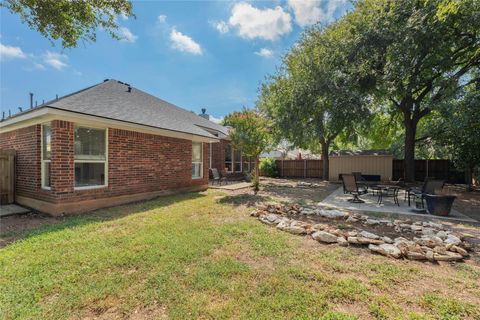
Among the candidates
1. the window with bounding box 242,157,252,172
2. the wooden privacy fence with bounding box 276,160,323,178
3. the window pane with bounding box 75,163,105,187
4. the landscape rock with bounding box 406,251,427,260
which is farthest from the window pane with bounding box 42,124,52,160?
the wooden privacy fence with bounding box 276,160,323,178

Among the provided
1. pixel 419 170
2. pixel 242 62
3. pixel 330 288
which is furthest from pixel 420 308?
pixel 419 170

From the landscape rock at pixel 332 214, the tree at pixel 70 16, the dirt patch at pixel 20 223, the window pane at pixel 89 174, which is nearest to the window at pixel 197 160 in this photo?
the window pane at pixel 89 174

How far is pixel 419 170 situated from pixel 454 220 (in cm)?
1313

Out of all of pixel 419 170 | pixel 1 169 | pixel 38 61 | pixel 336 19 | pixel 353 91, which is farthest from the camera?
pixel 419 170

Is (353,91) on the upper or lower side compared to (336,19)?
lower

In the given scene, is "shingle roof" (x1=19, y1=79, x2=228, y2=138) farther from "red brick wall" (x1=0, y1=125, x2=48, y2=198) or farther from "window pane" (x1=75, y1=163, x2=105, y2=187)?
"window pane" (x1=75, y1=163, x2=105, y2=187)

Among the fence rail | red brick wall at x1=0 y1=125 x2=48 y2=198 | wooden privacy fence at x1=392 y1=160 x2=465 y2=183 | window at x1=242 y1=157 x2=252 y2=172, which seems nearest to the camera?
red brick wall at x1=0 y1=125 x2=48 y2=198

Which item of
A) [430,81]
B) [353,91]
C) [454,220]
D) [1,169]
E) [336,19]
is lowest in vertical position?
[454,220]

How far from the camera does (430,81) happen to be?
35.4ft

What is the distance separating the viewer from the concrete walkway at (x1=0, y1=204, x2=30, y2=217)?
5.99 meters

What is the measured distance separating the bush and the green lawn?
1597 cm

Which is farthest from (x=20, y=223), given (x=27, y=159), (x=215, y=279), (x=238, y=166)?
(x=238, y=166)

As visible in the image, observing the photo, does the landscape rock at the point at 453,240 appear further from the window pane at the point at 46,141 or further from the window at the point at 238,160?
the window at the point at 238,160

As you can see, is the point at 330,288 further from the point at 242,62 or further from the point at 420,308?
the point at 242,62
